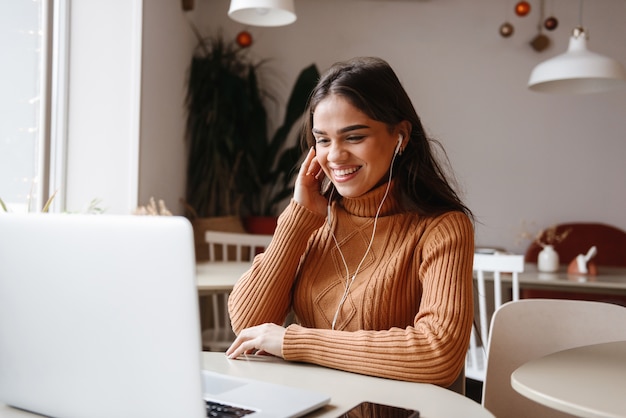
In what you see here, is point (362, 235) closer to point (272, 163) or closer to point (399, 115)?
point (399, 115)

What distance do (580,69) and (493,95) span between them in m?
1.79

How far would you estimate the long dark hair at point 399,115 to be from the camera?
1.36 meters

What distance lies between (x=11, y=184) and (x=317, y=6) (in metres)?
2.75

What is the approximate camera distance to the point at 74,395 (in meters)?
0.75

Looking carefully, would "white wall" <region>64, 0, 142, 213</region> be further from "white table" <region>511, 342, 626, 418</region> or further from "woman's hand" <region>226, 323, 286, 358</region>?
"white table" <region>511, 342, 626, 418</region>

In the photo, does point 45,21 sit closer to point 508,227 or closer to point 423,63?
point 423,63

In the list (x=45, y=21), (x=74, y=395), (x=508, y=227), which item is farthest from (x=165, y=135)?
(x=74, y=395)

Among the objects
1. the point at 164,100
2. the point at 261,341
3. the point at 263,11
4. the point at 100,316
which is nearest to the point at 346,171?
the point at 261,341

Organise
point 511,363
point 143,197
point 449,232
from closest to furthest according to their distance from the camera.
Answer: point 449,232 → point 511,363 → point 143,197

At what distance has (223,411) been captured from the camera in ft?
2.79

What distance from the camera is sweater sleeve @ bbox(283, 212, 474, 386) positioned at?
3.62 ft

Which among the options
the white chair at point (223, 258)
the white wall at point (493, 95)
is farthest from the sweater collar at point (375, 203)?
the white wall at point (493, 95)

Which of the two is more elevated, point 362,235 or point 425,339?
point 362,235

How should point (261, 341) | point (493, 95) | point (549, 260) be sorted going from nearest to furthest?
point (261, 341) → point (549, 260) → point (493, 95)
